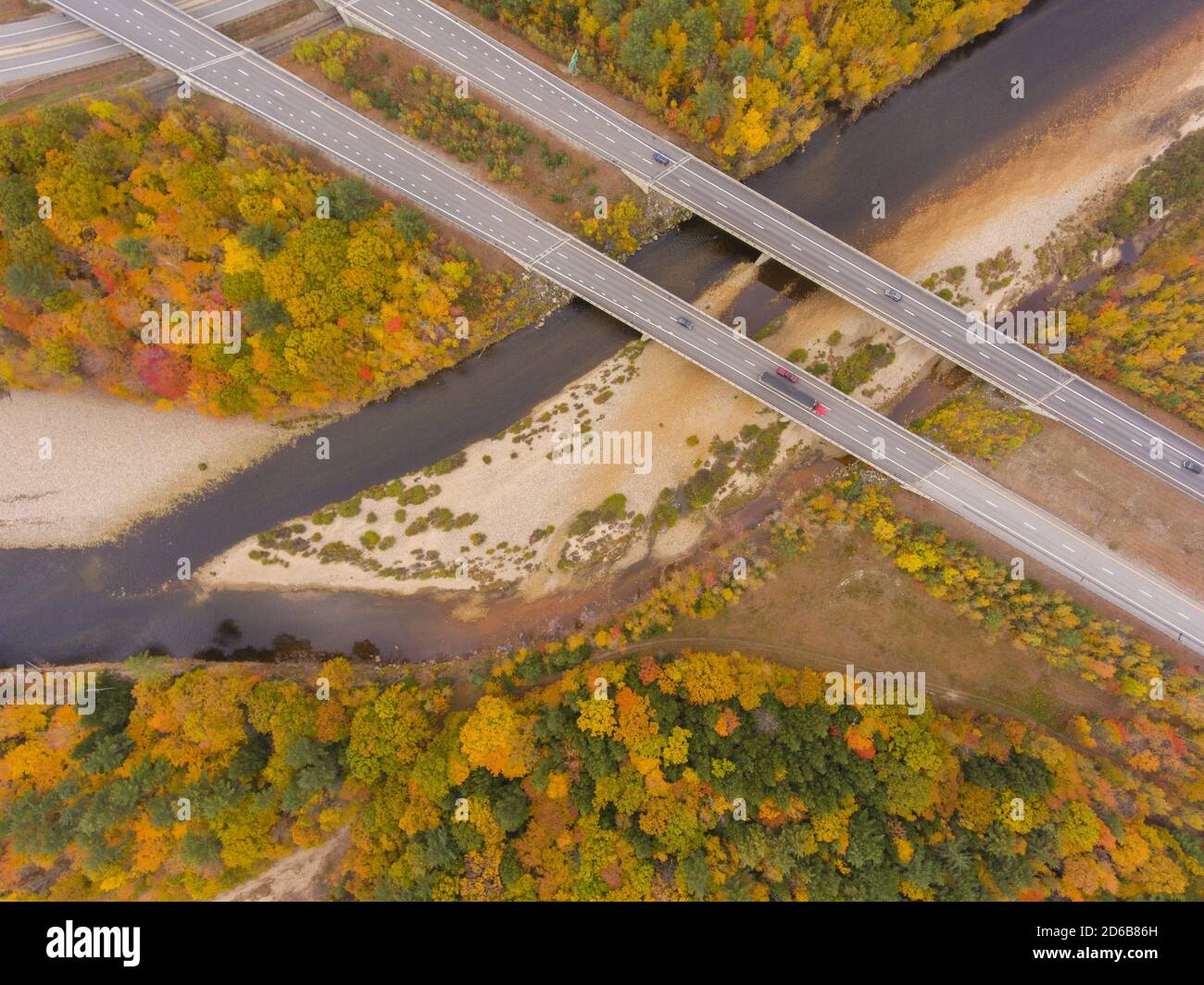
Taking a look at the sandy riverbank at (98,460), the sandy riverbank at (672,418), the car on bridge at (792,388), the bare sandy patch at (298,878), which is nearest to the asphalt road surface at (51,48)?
the sandy riverbank at (98,460)

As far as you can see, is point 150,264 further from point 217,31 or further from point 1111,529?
point 1111,529

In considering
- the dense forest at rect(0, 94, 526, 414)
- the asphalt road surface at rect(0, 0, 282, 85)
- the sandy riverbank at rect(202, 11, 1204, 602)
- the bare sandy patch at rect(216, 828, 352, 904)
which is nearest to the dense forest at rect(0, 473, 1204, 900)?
the bare sandy patch at rect(216, 828, 352, 904)

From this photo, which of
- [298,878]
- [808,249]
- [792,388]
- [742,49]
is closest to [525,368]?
[792,388]

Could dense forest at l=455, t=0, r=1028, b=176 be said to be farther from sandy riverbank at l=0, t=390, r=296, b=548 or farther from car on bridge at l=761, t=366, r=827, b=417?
sandy riverbank at l=0, t=390, r=296, b=548

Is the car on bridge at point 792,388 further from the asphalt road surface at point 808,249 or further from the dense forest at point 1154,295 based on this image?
the dense forest at point 1154,295

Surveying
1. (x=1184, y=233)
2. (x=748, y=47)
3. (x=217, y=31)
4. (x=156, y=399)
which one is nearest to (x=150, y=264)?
(x=156, y=399)
